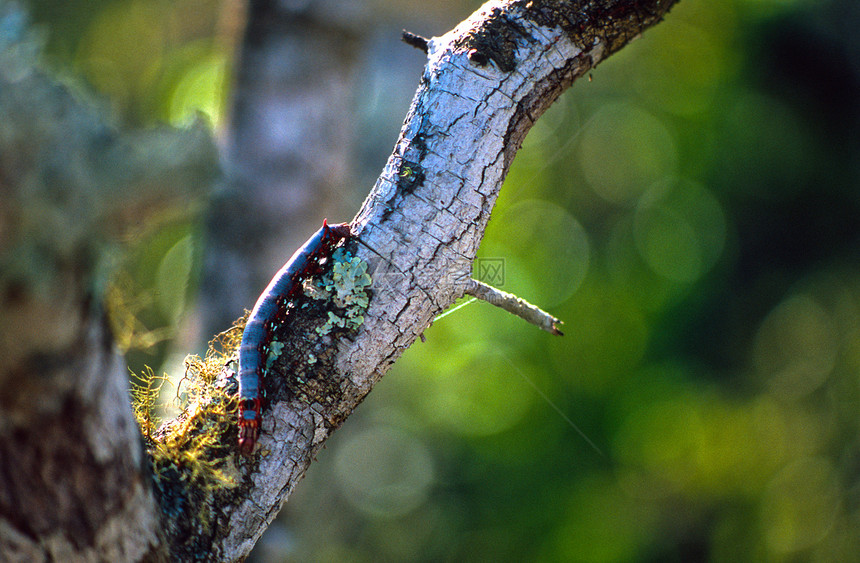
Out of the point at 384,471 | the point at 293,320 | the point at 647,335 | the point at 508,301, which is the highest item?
the point at 647,335

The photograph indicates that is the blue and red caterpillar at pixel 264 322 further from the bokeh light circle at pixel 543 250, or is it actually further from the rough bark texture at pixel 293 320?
the bokeh light circle at pixel 543 250

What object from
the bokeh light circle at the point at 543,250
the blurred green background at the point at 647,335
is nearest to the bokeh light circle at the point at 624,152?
the blurred green background at the point at 647,335

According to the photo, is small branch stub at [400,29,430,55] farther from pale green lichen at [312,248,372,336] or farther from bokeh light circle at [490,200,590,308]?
bokeh light circle at [490,200,590,308]

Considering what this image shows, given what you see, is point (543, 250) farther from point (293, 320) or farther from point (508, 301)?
point (293, 320)

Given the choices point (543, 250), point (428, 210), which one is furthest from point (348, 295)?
point (543, 250)

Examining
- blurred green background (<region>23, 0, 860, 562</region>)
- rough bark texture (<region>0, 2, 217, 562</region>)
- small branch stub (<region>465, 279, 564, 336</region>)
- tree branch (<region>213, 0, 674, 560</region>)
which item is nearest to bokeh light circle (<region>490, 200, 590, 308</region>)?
blurred green background (<region>23, 0, 860, 562</region>)

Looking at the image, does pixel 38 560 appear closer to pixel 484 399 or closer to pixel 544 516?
pixel 544 516
